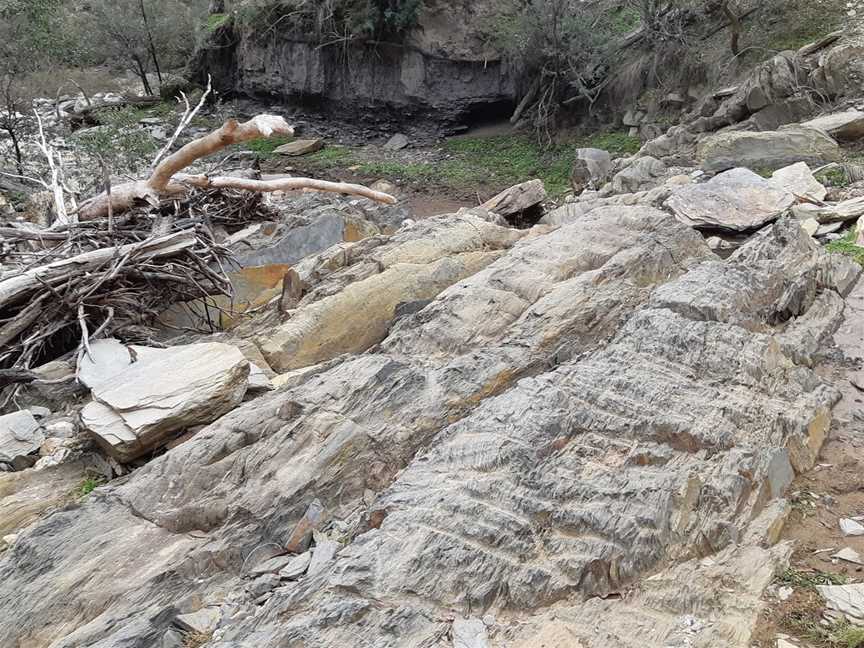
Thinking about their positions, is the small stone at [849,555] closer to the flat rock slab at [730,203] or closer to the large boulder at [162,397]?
the large boulder at [162,397]

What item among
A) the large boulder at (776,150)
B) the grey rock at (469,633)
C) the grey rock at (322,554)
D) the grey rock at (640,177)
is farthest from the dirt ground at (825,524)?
the grey rock at (640,177)

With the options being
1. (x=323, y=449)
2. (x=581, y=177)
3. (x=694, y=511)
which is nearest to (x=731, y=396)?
(x=694, y=511)

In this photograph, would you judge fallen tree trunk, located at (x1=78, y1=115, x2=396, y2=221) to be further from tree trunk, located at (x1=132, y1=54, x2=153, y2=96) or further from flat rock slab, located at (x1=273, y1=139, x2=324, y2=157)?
tree trunk, located at (x1=132, y1=54, x2=153, y2=96)

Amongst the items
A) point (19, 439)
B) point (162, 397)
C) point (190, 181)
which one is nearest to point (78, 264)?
point (19, 439)

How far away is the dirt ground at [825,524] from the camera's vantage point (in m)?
3.45

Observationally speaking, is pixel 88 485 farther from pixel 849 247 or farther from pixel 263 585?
pixel 849 247

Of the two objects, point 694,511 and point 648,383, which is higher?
point 648,383

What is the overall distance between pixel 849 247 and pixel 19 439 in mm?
8673

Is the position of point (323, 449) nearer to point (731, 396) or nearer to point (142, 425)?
point (142, 425)

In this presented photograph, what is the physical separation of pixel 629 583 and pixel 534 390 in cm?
141

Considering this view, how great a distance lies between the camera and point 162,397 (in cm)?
501

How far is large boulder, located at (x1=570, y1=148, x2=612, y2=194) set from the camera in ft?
49.9

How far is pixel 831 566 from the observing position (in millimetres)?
3924

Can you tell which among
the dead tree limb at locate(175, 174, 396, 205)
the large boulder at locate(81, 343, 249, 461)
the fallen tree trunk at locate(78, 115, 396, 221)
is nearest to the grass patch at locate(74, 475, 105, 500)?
the large boulder at locate(81, 343, 249, 461)
